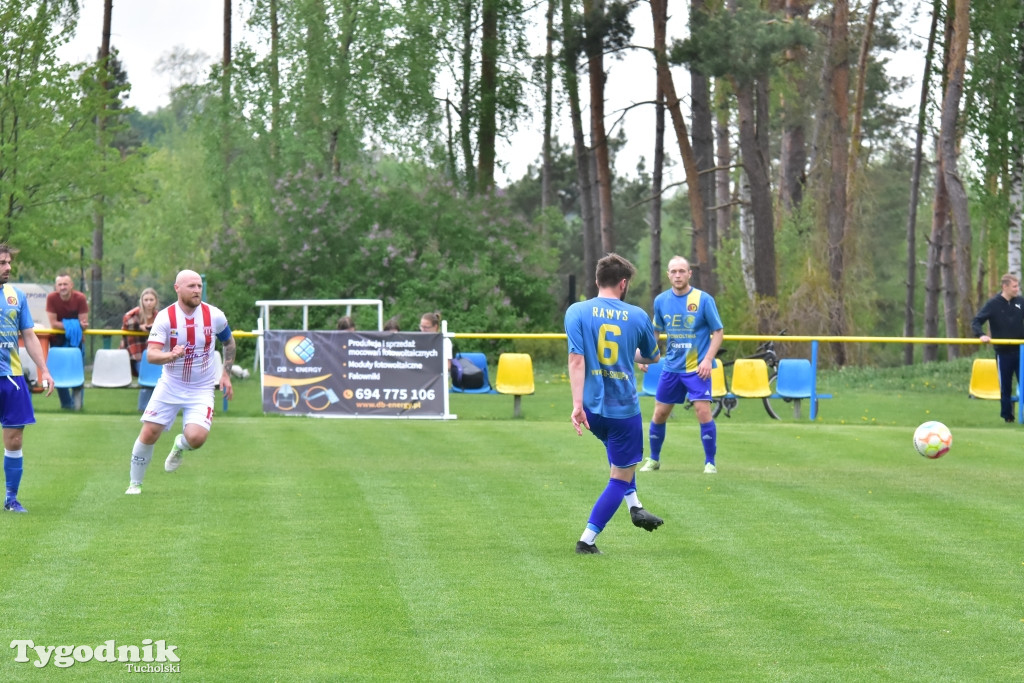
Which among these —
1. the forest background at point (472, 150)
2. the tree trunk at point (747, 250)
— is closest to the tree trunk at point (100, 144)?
the forest background at point (472, 150)

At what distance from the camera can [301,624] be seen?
6.88 m

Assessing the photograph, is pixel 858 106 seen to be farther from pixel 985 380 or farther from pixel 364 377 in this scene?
pixel 364 377

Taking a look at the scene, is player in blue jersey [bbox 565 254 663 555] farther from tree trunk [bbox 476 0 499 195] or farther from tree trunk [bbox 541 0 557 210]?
tree trunk [bbox 476 0 499 195]

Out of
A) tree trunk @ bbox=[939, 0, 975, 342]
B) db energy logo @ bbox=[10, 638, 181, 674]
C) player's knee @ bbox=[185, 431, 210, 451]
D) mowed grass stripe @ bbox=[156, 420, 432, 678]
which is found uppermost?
tree trunk @ bbox=[939, 0, 975, 342]

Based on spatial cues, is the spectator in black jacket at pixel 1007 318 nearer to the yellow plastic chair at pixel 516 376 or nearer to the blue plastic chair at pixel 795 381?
the blue plastic chair at pixel 795 381

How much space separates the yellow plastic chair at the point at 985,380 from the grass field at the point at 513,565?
5.36 metres

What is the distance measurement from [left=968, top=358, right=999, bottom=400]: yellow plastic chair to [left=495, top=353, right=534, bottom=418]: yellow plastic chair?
21.4ft

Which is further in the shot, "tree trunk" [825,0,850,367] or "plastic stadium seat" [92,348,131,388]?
"tree trunk" [825,0,850,367]

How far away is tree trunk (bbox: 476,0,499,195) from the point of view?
37.8m

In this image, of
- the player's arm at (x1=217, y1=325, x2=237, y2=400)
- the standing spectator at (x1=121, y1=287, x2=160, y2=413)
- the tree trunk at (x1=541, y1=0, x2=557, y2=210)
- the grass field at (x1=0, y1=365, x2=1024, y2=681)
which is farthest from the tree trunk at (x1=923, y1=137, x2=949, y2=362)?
the player's arm at (x1=217, y1=325, x2=237, y2=400)

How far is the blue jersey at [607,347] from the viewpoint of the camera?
8695 mm

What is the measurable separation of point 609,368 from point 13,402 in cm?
448

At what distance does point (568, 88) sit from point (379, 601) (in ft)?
94.8

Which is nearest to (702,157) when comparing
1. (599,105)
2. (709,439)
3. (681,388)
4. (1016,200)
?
(599,105)
